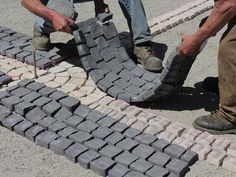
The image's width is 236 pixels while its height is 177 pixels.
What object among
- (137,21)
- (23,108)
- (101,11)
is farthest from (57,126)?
(101,11)

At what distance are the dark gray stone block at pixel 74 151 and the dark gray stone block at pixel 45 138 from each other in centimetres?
21

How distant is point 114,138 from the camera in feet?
13.6

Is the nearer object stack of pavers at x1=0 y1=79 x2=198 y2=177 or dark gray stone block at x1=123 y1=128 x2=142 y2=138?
stack of pavers at x1=0 y1=79 x2=198 y2=177

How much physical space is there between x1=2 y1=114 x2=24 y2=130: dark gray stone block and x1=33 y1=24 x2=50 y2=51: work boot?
1.53 m

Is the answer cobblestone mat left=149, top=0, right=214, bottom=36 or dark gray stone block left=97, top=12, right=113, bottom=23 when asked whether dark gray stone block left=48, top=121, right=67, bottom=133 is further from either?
cobblestone mat left=149, top=0, right=214, bottom=36

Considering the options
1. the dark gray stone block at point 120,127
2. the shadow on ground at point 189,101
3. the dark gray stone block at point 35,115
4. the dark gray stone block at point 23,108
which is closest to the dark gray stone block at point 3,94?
the dark gray stone block at point 23,108

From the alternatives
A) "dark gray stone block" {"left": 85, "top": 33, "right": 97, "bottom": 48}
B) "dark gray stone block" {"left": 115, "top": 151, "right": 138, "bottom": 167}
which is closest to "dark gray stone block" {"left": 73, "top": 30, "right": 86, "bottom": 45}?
"dark gray stone block" {"left": 85, "top": 33, "right": 97, "bottom": 48}

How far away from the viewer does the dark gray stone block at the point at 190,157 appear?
3.87 m

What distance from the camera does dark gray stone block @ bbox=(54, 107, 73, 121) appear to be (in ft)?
14.6

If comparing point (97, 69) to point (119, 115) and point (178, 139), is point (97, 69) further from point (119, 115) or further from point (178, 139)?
point (178, 139)

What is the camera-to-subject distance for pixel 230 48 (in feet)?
13.5

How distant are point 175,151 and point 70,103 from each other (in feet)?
3.88

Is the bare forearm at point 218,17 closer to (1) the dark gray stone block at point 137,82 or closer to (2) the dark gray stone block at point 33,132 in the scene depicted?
(1) the dark gray stone block at point 137,82

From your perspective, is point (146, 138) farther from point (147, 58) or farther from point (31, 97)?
point (147, 58)
